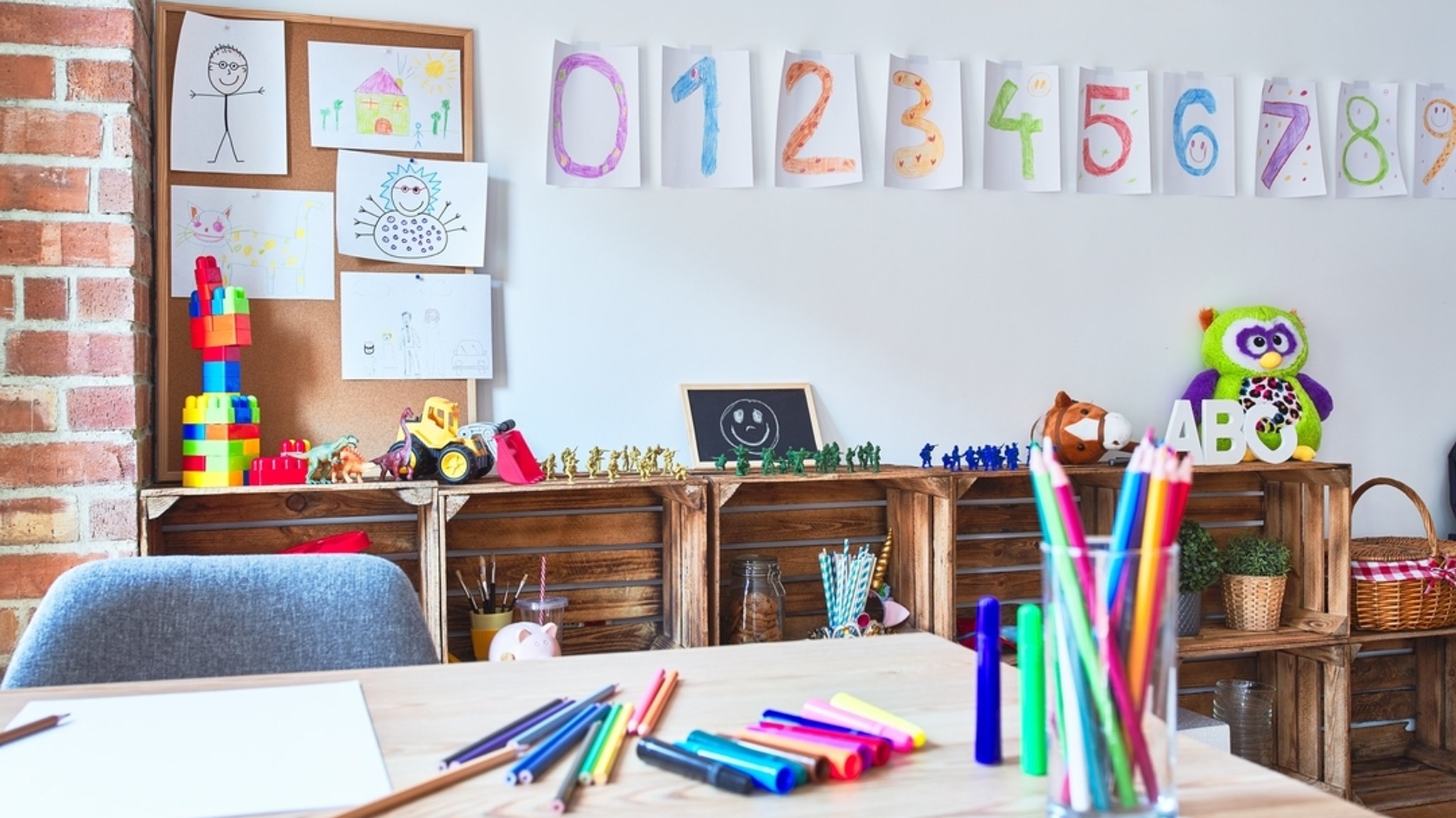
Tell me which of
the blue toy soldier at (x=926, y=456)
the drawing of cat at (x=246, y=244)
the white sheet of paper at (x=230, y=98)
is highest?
the white sheet of paper at (x=230, y=98)

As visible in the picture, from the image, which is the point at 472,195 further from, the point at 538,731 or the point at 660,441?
the point at 538,731

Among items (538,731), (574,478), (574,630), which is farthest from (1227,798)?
(574,630)

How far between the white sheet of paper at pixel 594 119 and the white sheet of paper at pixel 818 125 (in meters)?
0.31

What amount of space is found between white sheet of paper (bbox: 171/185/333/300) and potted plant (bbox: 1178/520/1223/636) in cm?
182

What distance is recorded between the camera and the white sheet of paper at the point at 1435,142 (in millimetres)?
2979

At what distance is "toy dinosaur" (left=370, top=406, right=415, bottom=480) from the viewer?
212 cm

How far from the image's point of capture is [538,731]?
86 cm

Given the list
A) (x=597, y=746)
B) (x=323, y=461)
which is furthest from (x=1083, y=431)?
(x=597, y=746)

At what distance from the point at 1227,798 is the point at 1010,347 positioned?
2015 millimetres

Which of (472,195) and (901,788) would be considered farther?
(472,195)

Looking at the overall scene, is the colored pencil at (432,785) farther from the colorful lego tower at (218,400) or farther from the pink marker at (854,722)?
the colorful lego tower at (218,400)

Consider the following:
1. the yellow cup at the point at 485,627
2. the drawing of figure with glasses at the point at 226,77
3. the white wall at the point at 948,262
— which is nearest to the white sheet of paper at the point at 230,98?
the drawing of figure with glasses at the point at 226,77

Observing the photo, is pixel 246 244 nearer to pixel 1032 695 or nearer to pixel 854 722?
pixel 854 722

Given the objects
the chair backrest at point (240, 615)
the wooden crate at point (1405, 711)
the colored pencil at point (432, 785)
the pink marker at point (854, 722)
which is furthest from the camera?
the wooden crate at point (1405, 711)
